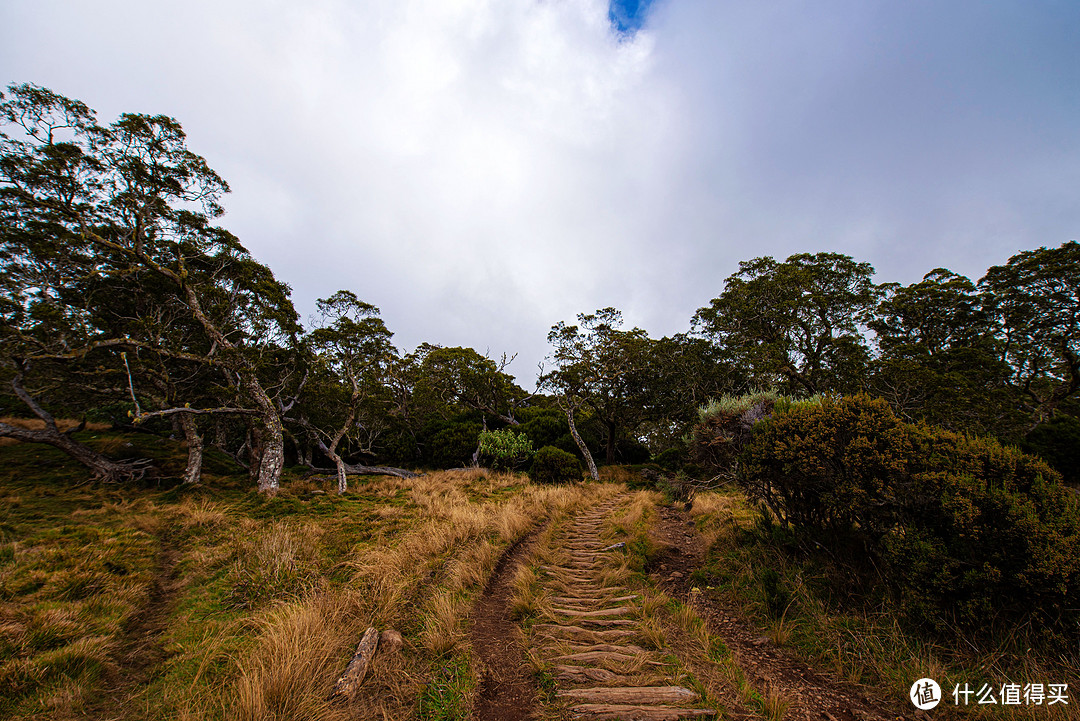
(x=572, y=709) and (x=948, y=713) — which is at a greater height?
(x=948, y=713)

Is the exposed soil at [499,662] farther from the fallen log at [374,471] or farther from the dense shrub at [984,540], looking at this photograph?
the fallen log at [374,471]

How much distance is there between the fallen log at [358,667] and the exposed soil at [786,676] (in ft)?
12.5

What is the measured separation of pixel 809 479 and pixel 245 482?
66.4ft

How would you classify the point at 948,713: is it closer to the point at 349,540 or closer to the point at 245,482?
the point at 349,540

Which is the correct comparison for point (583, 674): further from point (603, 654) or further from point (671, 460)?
point (671, 460)

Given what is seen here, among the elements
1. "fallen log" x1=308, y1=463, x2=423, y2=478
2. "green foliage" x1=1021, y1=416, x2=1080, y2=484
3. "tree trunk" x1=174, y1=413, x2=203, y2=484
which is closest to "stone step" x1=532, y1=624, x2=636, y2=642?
"tree trunk" x1=174, y1=413, x2=203, y2=484

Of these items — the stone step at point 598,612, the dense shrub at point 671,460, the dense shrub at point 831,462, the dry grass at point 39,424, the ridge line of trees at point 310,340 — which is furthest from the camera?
the dense shrub at point 671,460

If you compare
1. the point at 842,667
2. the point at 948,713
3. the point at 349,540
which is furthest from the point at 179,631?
the point at 948,713

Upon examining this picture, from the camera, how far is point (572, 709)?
3029mm

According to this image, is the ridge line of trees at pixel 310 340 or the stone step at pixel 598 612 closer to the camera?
the stone step at pixel 598 612

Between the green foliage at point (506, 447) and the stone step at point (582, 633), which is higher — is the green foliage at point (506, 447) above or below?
above

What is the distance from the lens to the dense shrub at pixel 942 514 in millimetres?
3092

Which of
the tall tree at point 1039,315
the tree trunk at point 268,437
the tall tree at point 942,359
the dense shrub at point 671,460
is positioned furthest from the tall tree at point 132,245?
the tall tree at point 1039,315

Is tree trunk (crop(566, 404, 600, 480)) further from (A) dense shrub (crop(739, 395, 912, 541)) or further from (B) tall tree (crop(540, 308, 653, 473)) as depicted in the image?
(A) dense shrub (crop(739, 395, 912, 541))
